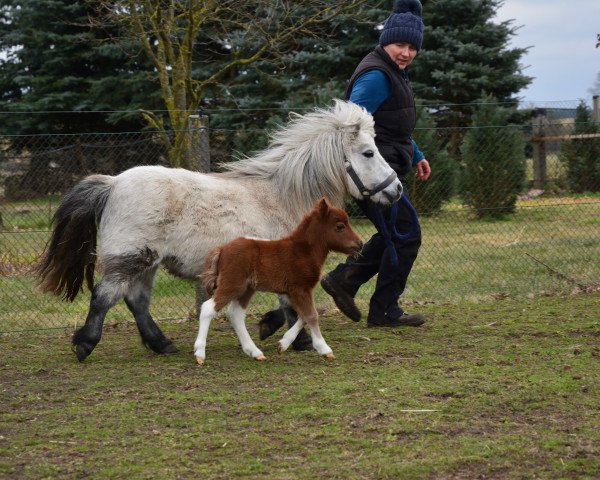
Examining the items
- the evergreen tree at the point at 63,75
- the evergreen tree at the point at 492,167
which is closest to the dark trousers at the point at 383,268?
the evergreen tree at the point at 492,167

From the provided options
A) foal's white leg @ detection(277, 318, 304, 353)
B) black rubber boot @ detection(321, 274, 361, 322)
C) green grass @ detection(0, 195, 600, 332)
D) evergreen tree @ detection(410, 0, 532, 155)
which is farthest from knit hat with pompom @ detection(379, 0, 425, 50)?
evergreen tree @ detection(410, 0, 532, 155)

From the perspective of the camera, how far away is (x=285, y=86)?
19.9m

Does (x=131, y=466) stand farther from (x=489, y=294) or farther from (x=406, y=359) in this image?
(x=489, y=294)

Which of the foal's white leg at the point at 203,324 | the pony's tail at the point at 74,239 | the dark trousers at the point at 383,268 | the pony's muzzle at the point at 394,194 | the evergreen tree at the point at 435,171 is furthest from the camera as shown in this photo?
the evergreen tree at the point at 435,171

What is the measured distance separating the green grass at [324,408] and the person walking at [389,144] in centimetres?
33

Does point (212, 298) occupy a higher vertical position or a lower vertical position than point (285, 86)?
lower

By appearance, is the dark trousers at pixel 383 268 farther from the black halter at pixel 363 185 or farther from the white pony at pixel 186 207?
the white pony at pixel 186 207

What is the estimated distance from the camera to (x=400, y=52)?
7.00 meters

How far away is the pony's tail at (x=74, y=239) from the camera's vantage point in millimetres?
6418

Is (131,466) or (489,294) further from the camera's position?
(489,294)

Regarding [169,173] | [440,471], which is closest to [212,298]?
[169,173]

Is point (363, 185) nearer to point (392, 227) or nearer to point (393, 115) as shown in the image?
point (392, 227)

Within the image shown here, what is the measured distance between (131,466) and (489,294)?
592 centimetres

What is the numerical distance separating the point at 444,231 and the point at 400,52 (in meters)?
6.46
